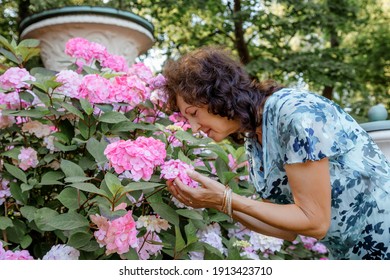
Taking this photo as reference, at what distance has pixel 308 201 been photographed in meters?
1.37

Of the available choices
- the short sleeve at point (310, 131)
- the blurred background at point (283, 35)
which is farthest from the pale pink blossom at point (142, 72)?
the blurred background at point (283, 35)

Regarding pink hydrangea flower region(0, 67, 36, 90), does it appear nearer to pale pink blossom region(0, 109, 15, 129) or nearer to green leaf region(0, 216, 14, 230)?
pale pink blossom region(0, 109, 15, 129)

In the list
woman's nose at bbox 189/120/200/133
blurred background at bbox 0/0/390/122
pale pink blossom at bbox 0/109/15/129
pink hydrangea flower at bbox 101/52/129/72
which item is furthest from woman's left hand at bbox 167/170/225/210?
blurred background at bbox 0/0/390/122

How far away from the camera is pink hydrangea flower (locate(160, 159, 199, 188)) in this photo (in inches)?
60.0

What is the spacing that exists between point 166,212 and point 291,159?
0.48 metres

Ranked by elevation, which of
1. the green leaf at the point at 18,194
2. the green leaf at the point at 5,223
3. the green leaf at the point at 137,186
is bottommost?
the green leaf at the point at 5,223

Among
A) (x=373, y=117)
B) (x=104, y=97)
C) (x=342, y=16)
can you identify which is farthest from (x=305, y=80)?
(x=104, y=97)

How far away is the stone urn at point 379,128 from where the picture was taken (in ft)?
7.14

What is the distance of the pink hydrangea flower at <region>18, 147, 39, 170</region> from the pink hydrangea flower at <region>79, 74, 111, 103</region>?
0.29 m

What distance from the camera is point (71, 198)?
5.21 feet

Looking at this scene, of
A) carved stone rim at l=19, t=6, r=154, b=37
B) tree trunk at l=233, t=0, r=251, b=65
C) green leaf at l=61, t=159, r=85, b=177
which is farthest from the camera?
tree trunk at l=233, t=0, r=251, b=65

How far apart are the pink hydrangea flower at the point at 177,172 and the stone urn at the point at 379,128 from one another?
101 centimetres

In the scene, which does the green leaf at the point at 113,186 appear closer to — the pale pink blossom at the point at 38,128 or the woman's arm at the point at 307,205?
the woman's arm at the point at 307,205
